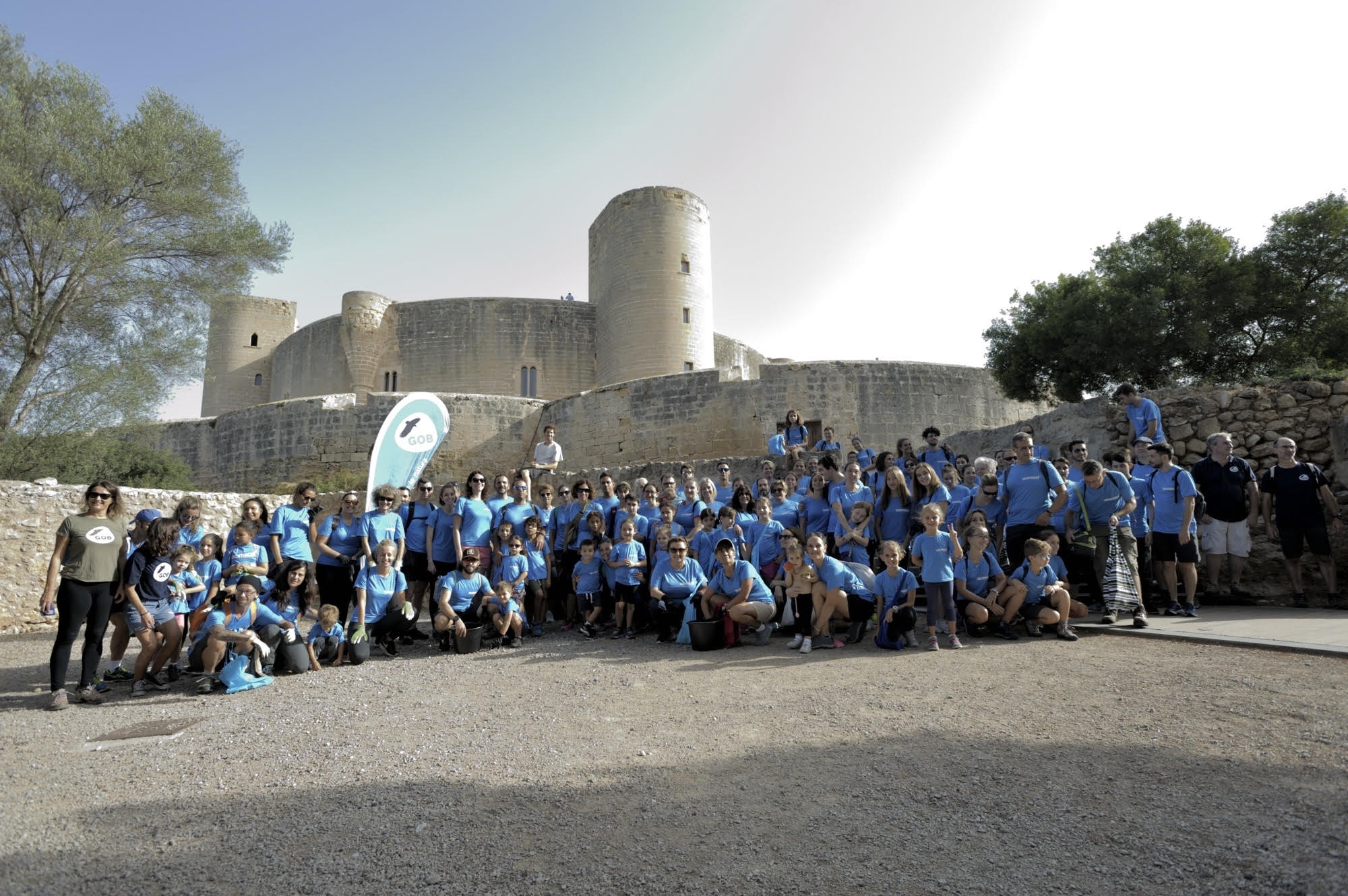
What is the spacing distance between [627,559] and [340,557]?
2810 millimetres

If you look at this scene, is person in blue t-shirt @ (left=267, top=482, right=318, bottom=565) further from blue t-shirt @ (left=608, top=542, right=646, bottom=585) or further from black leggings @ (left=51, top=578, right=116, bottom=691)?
blue t-shirt @ (left=608, top=542, right=646, bottom=585)

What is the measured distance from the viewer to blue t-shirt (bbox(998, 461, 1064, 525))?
6.71 m

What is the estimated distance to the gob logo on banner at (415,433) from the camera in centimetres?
988

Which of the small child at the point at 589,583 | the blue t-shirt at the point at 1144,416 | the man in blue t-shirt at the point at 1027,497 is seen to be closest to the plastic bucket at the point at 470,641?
the small child at the point at 589,583

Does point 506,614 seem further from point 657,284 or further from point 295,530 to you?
point 657,284

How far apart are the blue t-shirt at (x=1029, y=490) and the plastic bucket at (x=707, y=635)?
293 centimetres

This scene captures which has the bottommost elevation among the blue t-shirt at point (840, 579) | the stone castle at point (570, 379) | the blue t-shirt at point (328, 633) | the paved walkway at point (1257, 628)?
the blue t-shirt at point (328, 633)

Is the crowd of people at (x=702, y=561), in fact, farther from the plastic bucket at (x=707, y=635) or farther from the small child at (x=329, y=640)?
the plastic bucket at (x=707, y=635)

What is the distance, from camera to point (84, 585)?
5.48 metres

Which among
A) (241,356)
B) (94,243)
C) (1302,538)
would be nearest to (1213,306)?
(1302,538)

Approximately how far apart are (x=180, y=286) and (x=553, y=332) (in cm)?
1395

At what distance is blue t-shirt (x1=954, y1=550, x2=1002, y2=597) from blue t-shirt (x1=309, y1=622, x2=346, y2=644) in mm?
5505

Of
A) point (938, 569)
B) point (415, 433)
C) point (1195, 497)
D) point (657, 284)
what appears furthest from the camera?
point (657, 284)

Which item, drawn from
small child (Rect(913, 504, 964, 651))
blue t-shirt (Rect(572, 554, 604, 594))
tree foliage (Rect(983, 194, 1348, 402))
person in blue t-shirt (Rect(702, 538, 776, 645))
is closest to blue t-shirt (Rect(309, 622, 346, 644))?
blue t-shirt (Rect(572, 554, 604, 594))
